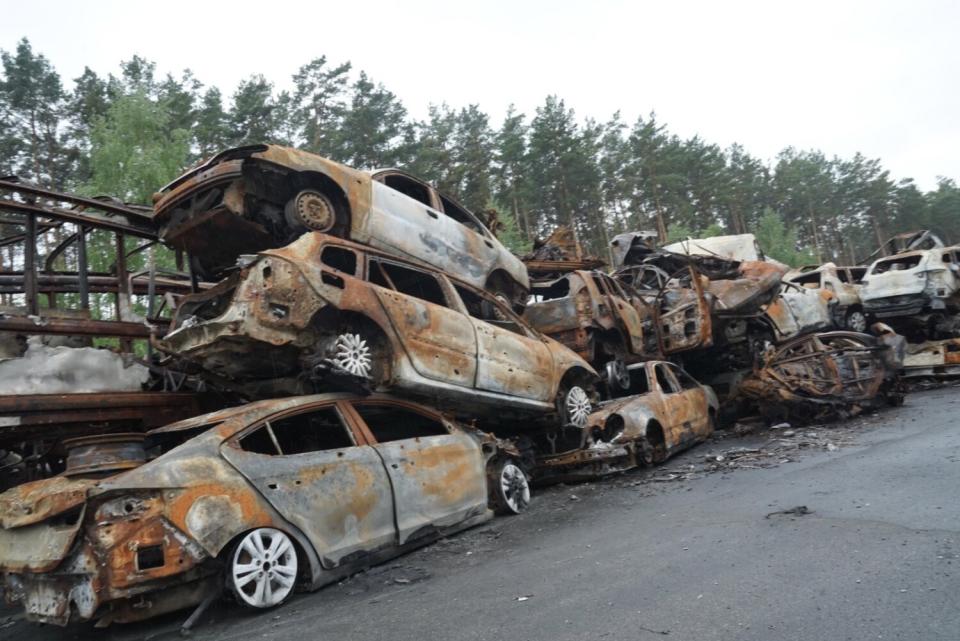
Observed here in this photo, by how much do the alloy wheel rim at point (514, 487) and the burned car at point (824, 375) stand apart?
5331 millimetres

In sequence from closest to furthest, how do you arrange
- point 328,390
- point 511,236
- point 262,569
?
1. point 262,569
2. point 328,390
3. point 511,236

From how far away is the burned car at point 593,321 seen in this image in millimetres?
9312

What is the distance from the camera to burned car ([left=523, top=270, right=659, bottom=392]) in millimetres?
9312

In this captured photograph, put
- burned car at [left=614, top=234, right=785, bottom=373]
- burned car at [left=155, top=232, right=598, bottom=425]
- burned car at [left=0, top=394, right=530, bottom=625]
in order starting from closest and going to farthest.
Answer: burned car at [left=0, top=394, right=530, bottom=625] → burned car at [left=155, top=232, right=598, bottom=425] → burned car at [left=614, top=234, right=785, bottom=373]

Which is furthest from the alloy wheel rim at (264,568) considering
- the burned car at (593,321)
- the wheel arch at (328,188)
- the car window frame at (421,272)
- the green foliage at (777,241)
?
the green foliage at (777,241)

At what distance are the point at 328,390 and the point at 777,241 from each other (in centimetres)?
4231

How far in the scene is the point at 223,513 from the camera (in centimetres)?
388

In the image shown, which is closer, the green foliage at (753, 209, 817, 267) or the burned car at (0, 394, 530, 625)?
the burned car at (0, 394, 530, 625)

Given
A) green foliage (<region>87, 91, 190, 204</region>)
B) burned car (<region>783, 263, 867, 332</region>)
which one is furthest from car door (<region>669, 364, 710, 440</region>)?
green foliage (<region>87, 91, 190, 204</region>)

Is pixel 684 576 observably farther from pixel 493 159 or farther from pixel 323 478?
pixel 493 159

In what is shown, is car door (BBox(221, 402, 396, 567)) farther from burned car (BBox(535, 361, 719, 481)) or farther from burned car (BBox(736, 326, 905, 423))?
burned car (BBox(736, 326, 905, 423))

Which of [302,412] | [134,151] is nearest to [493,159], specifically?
[134,151]

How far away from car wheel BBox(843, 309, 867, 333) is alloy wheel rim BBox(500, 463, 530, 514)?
41.8 feet

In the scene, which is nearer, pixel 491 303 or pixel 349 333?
pixel 349 333
